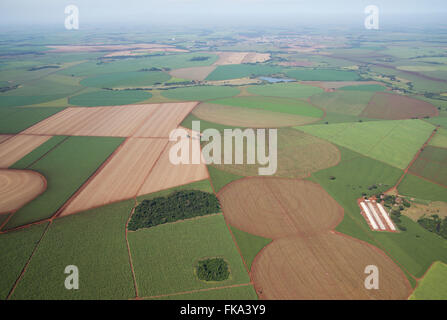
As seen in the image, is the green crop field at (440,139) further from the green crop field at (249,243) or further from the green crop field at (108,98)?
the green crop field at (108,98)

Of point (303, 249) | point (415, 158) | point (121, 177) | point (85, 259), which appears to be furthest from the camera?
point (415, 158)

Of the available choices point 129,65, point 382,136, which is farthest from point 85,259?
point 129,65

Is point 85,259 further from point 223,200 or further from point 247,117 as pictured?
point 247,117

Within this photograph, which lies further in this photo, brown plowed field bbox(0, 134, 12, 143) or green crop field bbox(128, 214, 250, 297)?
brown plowed field bbox(0, 134, 12, 143)

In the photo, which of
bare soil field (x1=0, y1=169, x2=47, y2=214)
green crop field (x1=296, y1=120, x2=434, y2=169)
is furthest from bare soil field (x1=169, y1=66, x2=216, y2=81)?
bare soil field (x1=0, y1=169, x2=47, y2=214)

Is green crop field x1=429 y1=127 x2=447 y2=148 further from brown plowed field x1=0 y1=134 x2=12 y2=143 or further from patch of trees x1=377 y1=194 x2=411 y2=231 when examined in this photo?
brown plowed field x1=0 y1=134 x2=12 y2=143
